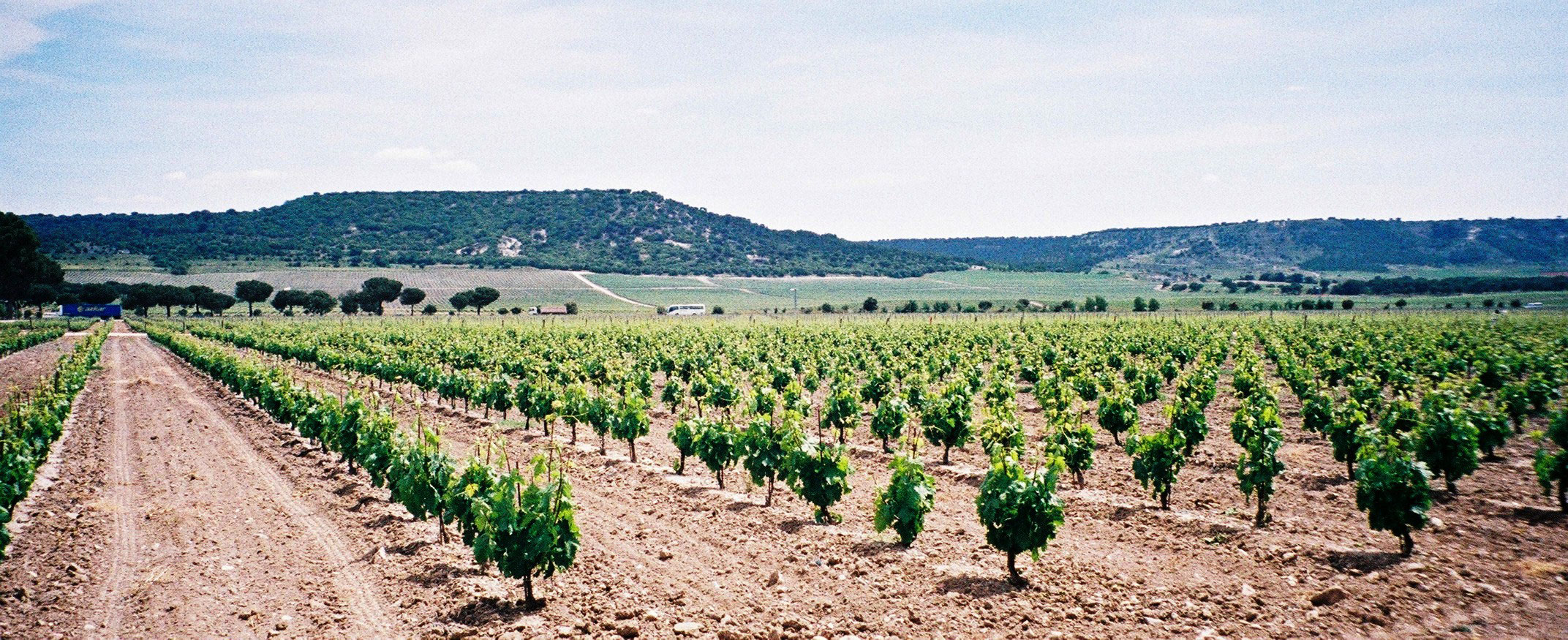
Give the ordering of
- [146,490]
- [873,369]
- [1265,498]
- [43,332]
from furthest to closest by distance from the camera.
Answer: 1. [43,332]
2. [873,369]
3. [146,490]
4. [1265,498]

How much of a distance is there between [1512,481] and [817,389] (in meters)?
18.6

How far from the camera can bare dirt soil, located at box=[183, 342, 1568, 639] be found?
8195mm

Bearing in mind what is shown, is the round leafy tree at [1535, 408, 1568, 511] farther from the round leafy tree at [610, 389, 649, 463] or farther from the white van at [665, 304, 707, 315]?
the white van at [665, 304, 707, 315]

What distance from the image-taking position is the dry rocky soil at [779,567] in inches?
328

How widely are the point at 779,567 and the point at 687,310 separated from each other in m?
95.1

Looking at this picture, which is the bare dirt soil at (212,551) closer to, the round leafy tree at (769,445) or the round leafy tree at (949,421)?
the round leafy tree at (769,445)

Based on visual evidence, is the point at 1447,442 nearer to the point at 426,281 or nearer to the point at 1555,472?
the point at 1555,472

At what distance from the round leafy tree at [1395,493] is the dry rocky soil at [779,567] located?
1.35 feet

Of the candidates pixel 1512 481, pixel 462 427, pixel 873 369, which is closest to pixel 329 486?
pixel 462 427

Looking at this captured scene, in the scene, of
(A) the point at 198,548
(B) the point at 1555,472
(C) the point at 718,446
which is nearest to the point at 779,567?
(C) the point at 718,446

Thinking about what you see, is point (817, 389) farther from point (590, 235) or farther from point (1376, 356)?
point (590, 235)

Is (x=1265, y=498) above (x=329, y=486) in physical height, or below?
above

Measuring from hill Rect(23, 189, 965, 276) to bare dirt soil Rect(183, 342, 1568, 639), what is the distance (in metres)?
141

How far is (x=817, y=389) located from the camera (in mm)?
28391
